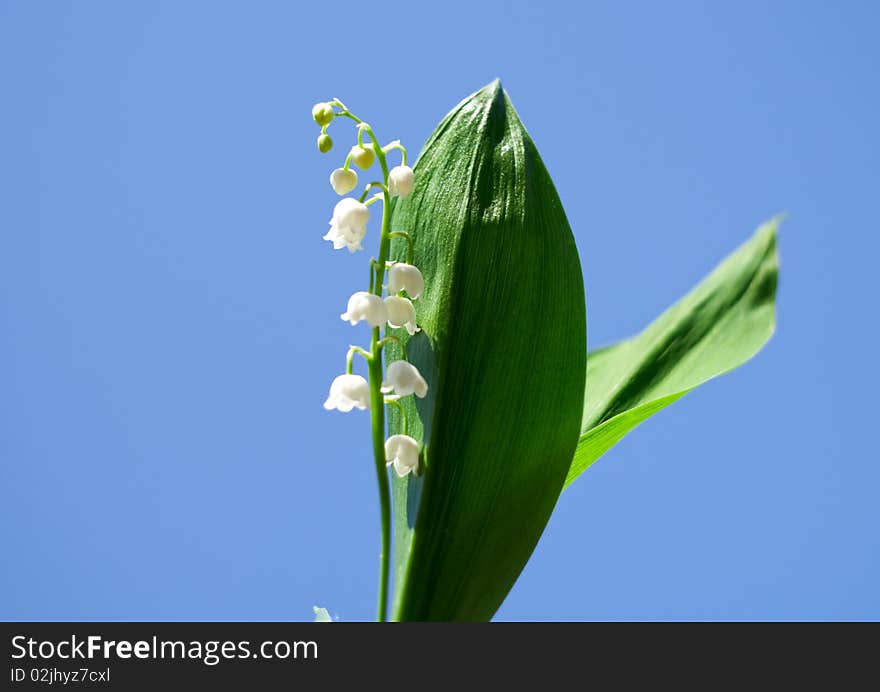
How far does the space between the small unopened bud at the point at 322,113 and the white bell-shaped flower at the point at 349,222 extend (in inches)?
2.7

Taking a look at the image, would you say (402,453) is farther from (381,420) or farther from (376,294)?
(376,294)

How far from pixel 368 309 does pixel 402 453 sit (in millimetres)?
129

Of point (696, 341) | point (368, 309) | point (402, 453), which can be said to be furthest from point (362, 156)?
point (696, 341)

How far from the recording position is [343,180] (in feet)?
2.93

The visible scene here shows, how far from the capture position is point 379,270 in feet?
2.88

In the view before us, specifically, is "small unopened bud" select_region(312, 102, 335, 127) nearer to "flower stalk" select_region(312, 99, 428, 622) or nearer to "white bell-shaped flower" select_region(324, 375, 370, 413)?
"flower stalk" select_region(312, 99, 428, 622)
